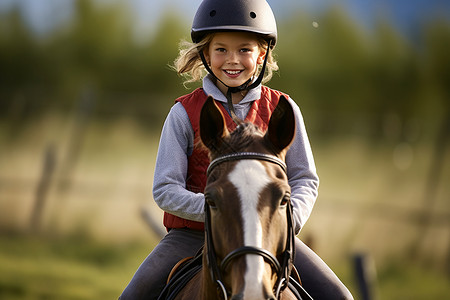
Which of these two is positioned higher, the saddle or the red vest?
the red vest

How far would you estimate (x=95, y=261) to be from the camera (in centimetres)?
1339

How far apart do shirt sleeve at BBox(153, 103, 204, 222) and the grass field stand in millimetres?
7603

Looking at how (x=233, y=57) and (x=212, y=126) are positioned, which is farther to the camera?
(x=233, y=57)

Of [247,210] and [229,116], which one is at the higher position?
[229,116]

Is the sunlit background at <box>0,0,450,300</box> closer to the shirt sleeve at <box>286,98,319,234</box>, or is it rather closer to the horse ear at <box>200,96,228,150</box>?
the shirt sleeve at <box>286,98,319,234</box>

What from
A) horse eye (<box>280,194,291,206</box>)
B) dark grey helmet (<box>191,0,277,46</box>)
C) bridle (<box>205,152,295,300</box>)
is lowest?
bridle (<box>205,152,295,300</box>)

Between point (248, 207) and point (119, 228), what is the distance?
514 inches

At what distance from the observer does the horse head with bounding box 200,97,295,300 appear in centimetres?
251

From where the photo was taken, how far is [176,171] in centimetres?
351

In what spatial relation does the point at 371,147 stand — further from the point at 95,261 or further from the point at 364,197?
the point at 95,261

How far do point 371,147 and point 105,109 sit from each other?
27.7 feet

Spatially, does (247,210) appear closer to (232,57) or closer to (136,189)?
(232,57)

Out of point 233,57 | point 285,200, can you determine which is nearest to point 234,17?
point 233,57


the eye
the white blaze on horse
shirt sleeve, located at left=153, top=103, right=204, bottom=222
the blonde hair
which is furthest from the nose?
the eye
